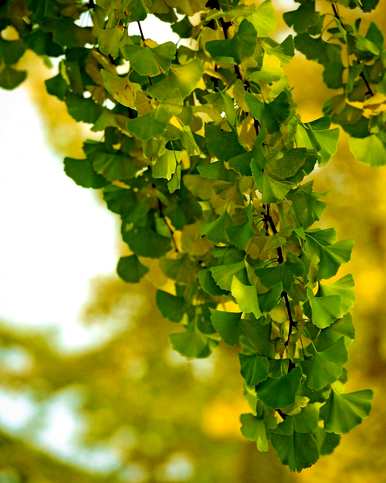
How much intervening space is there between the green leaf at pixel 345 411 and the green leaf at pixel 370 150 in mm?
377

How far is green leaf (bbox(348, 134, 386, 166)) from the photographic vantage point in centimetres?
115

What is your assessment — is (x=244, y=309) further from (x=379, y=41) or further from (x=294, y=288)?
(x=379, y=41)

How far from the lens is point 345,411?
88 centimetres

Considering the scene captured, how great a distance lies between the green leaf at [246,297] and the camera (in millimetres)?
805

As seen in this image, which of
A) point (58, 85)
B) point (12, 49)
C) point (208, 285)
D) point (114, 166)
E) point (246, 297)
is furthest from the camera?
point (12, 49)

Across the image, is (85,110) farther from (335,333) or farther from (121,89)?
(335,333)

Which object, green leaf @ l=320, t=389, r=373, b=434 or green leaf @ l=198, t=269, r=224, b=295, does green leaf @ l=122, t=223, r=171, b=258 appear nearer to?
green leaf @ l=198, t=269, r=224, b=295

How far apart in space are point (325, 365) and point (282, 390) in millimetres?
51

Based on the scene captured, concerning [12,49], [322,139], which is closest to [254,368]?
[322,139]

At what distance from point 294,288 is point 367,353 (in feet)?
12.4

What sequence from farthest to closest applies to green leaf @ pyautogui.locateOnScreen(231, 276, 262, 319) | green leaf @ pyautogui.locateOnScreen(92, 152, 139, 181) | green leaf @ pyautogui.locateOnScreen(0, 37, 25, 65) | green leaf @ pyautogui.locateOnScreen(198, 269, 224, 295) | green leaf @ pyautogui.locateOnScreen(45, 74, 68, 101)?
1. green leaf @ pyautogui.locateOnScreen(0, 37, 25, 65)
2. green leaf @ pyautogui.locateOnScreen(45, 74, 68, 101)
3. green leaf @ pyautogui.locateOnScreen(92, 152, 139, 181)
4. green leaf @ pyautogui.locateOnScreen(198, 269, 224, 295)
5. green leaf @ pyautogui.locateOnScreen(231, 276, 262, 319)

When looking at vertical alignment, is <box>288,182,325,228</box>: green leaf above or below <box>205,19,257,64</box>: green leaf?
below

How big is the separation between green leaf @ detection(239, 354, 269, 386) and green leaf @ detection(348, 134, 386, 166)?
415 millimetres

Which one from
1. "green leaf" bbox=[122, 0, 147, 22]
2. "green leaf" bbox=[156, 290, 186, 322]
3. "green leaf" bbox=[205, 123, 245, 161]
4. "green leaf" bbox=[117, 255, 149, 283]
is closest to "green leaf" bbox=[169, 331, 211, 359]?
"green leaf" bbox=[156, 290, 186, 322]
